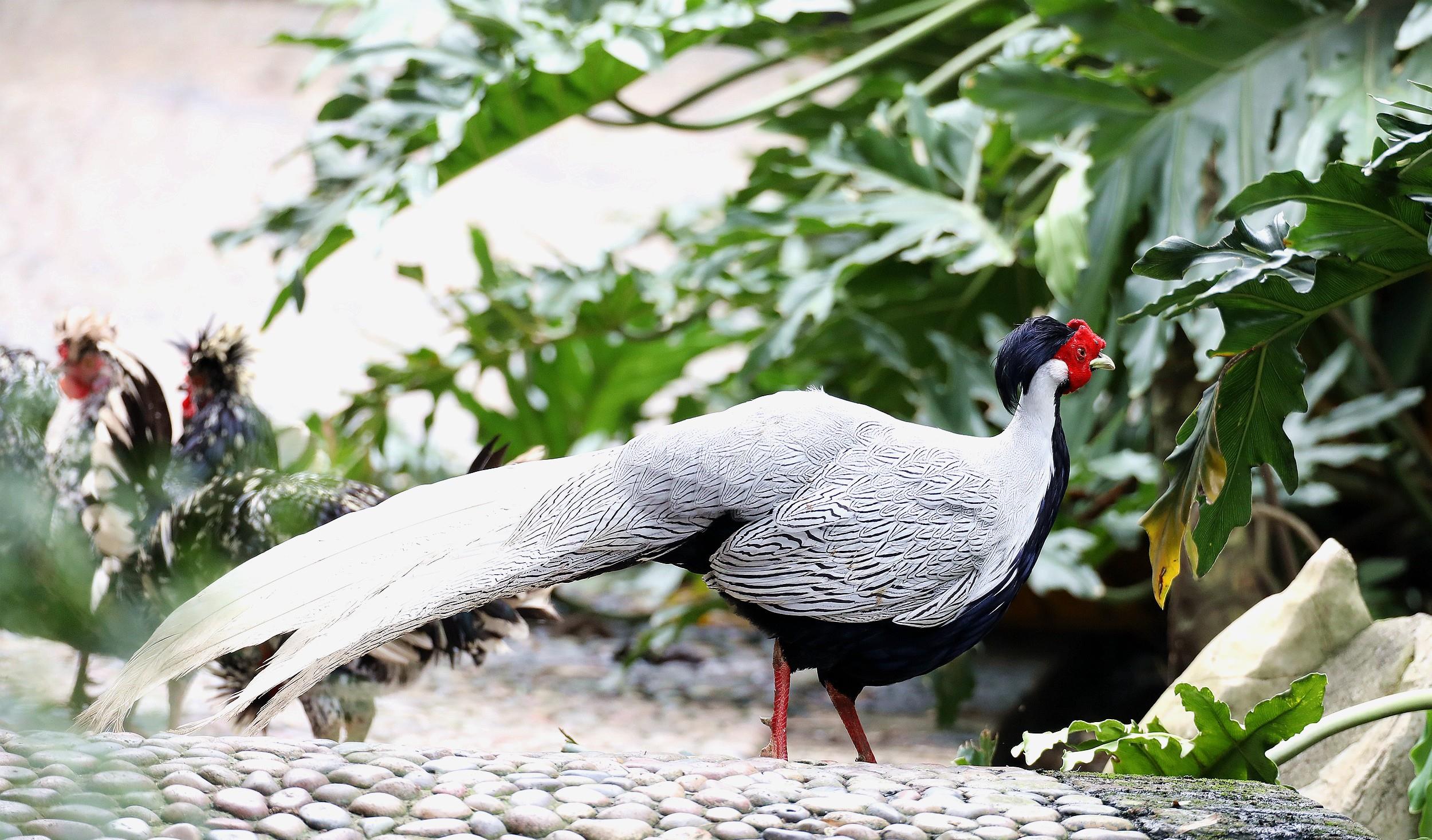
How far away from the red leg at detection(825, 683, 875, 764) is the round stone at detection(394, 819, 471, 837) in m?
0.57

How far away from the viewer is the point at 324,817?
1288 millimetres

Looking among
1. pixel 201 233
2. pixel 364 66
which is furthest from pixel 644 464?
pixel 201 233

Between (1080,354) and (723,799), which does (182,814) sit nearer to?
(723,799)

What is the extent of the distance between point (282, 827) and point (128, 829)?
0.14 m

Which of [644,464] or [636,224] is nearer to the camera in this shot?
[644,464]

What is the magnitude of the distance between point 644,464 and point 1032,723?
234cm

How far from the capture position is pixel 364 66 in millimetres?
3125

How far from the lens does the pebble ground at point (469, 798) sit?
1.25 meters

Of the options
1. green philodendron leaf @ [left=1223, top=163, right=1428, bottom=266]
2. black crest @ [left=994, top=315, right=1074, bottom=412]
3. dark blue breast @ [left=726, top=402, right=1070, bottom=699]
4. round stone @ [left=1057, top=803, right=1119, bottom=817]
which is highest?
green philodendron leaf @ [left=1223, top=163, right=1428, bottom=266]

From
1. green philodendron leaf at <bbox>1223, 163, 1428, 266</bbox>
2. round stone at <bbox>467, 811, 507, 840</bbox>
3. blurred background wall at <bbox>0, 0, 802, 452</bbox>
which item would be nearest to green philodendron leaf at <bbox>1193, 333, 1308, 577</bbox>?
green philodendron leaf at <bbox>1223, 163, 1428, 266</bbox>

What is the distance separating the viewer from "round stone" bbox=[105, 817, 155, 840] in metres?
1.17

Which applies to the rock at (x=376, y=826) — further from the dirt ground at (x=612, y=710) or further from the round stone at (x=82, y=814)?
the dirt ground at (x=612, y=710)

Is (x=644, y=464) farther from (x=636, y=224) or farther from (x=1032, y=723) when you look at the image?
(x=636, y=224)

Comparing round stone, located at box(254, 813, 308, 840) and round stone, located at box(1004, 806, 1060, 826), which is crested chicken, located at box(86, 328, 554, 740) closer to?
round stone, located at box(254, 813, 308, 840)
